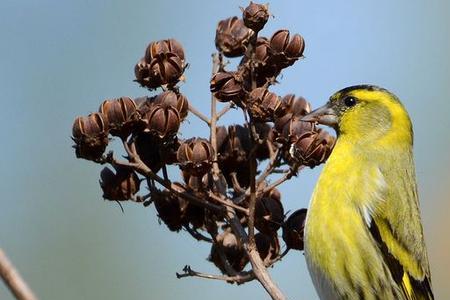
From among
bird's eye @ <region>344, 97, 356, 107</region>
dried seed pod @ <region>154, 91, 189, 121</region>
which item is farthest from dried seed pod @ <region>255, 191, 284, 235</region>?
bird's eye @ <region>344, 97, 356, 107</region>

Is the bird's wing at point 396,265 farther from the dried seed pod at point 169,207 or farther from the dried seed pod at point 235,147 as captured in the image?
the dried seed pod at point 169,207

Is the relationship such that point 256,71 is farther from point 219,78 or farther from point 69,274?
point 69,274

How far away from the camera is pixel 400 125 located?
445 cm

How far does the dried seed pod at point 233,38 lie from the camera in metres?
3.49

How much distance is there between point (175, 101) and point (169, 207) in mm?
453

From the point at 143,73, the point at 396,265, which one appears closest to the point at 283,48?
the point at 143,73

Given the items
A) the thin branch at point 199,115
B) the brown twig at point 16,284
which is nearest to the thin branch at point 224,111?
the thin branch at point 199,115

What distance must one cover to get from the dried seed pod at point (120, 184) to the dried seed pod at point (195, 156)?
0.89 ft

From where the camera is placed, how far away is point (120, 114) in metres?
3.19

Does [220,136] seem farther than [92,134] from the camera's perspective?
Yes

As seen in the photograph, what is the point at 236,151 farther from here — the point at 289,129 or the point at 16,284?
the point at 16,284

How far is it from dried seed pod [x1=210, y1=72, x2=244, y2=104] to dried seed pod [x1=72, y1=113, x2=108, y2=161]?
Answer: 44 centimetres

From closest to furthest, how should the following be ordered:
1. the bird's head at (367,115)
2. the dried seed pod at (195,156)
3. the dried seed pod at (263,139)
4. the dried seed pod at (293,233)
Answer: the dried seed pod at (195,156) → the dried seed pod at (263,139) → the dried seed pod at (293,233) → the bird's head at (367,115)

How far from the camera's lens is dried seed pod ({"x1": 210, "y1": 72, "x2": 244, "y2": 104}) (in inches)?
127
